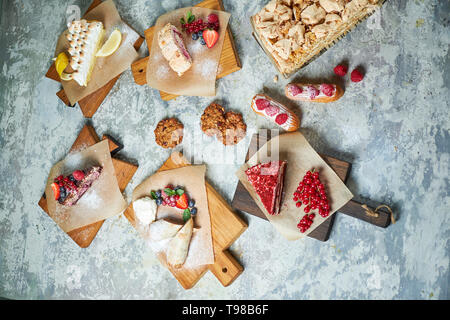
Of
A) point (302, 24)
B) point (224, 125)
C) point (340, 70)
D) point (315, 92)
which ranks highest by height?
point (302, 24)

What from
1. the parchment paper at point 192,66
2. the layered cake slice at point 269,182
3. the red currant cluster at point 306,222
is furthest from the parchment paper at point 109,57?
the red currant cluster at point 306,222

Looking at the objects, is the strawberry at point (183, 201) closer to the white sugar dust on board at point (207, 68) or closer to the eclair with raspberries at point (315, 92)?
the white sugar dust on board at point (207, 68)

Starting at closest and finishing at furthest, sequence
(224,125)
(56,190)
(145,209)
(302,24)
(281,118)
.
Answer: (302,24)
(281,118)
(224,125)
(145,209)
(56,190)

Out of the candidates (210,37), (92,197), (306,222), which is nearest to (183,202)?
(92,197)

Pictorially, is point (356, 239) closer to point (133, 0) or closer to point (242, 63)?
point (242, 63)

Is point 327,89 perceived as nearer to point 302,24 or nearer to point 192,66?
point 302,24

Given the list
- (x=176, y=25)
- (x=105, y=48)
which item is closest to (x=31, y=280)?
(x=105, y=48)
